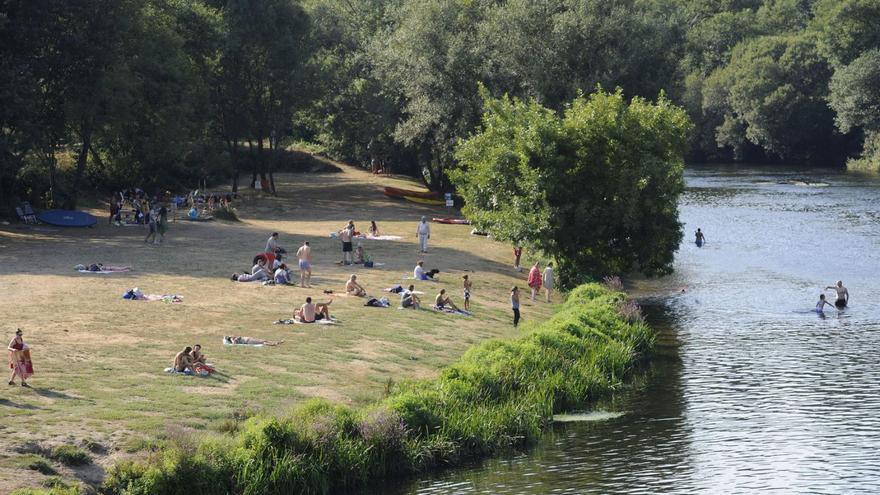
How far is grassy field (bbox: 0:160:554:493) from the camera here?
24.4m

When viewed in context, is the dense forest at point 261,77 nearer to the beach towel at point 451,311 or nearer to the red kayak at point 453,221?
the red kayak at point 453,221

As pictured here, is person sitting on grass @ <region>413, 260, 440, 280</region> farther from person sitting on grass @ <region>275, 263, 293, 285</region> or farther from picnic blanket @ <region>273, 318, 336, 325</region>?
picnic blanket @ <region>273, 318, 336, 325</region>

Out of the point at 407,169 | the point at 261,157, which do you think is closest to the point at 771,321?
the point at 261,157

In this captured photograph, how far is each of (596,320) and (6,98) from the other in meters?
32.5

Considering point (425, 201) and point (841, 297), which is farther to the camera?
point (425, 201)

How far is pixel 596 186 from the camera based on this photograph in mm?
49719

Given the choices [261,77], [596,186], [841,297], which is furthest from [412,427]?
[261,77]

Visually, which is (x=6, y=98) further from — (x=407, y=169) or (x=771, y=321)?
(x=407, y=169)

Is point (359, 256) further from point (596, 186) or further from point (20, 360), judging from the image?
point (20, 360)

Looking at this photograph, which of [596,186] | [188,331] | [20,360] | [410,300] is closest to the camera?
[20,360]

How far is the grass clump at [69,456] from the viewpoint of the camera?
22141 millimetres

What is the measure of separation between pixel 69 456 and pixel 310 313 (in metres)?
15.7

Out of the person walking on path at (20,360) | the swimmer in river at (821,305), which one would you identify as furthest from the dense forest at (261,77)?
the person walking on path at (20,360)

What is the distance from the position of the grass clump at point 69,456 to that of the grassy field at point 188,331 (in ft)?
0.42
